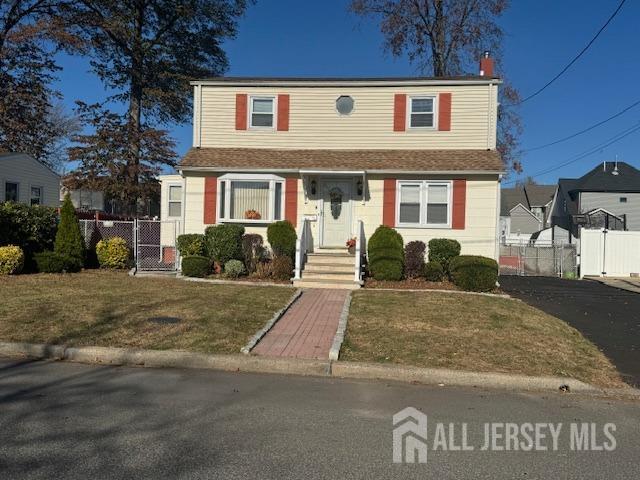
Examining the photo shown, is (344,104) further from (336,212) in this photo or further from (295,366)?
(295,366)

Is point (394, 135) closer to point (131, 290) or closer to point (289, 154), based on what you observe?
point (289, 154)

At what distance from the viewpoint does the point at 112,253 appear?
49.4ft

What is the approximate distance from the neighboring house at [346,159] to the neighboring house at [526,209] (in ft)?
121

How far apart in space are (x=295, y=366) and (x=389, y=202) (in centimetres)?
949

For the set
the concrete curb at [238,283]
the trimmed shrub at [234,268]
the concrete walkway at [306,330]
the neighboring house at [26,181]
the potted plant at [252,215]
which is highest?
the neighboring house at [26,181]

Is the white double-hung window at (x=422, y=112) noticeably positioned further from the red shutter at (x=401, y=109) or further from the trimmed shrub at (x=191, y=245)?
the trimmed shrub at (x=191, y=245)

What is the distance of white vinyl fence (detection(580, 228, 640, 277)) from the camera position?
766 inches

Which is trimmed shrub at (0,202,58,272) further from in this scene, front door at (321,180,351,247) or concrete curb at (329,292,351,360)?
concrete curb at (329,292,351,360)

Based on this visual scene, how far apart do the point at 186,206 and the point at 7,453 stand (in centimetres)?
1215

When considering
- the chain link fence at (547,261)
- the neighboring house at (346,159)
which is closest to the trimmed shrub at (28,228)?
the neighboring house at (346,159)

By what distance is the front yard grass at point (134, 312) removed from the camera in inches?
282

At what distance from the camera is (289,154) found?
1584cm

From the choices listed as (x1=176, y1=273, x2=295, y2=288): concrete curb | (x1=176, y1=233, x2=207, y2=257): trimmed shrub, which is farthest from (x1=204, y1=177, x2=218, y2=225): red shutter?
(x1=176, y1=273, x2=295, y2=288): concrete curb

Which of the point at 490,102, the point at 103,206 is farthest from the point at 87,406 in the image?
the point at 103,206
